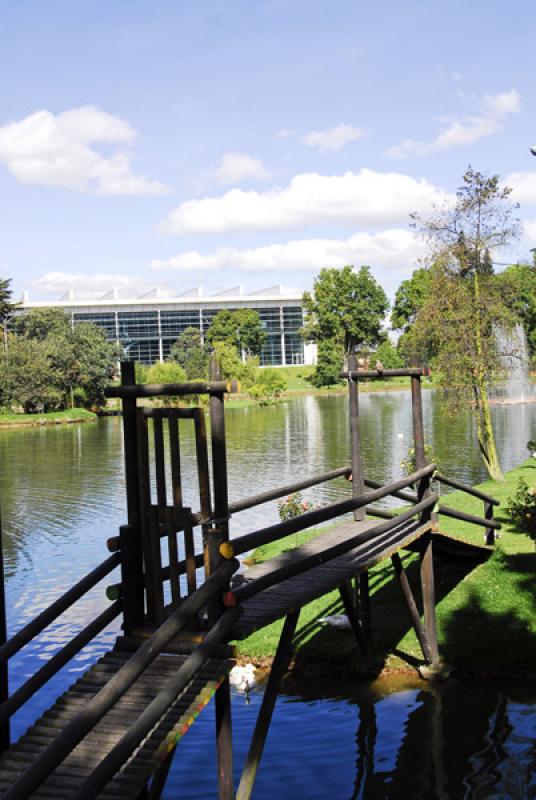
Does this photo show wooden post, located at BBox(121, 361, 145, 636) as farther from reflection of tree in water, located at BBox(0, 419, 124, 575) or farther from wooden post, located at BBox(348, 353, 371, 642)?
reflection of tree in water, located at BBox(0, 419, 124, 575)

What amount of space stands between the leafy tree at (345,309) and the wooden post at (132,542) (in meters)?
102

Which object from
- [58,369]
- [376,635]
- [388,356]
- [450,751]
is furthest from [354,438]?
[388,356]

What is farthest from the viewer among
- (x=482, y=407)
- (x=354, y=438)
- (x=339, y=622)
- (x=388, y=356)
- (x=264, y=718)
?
(x=388, y=356)

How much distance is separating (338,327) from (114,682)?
349 feet

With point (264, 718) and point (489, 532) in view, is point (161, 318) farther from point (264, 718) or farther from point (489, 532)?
point (264, 718)

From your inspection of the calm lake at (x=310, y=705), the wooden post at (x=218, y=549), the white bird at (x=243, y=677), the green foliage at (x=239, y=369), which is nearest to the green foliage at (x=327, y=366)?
the green foliage at (x=239, y=369)

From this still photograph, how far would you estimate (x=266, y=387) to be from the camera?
7906 centimetres

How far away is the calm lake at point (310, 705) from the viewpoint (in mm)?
8938

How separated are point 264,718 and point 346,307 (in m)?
104

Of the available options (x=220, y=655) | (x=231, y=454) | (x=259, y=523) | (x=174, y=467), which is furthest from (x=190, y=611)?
(x=231, y=454)

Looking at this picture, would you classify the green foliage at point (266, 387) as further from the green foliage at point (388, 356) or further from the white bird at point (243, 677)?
the white bird at point (243, 677)

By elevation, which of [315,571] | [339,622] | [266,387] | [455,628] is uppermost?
[266,387]

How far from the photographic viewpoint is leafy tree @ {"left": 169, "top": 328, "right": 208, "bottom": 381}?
8925 centimetres

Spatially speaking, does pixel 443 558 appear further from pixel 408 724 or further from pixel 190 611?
pixel 190 611
